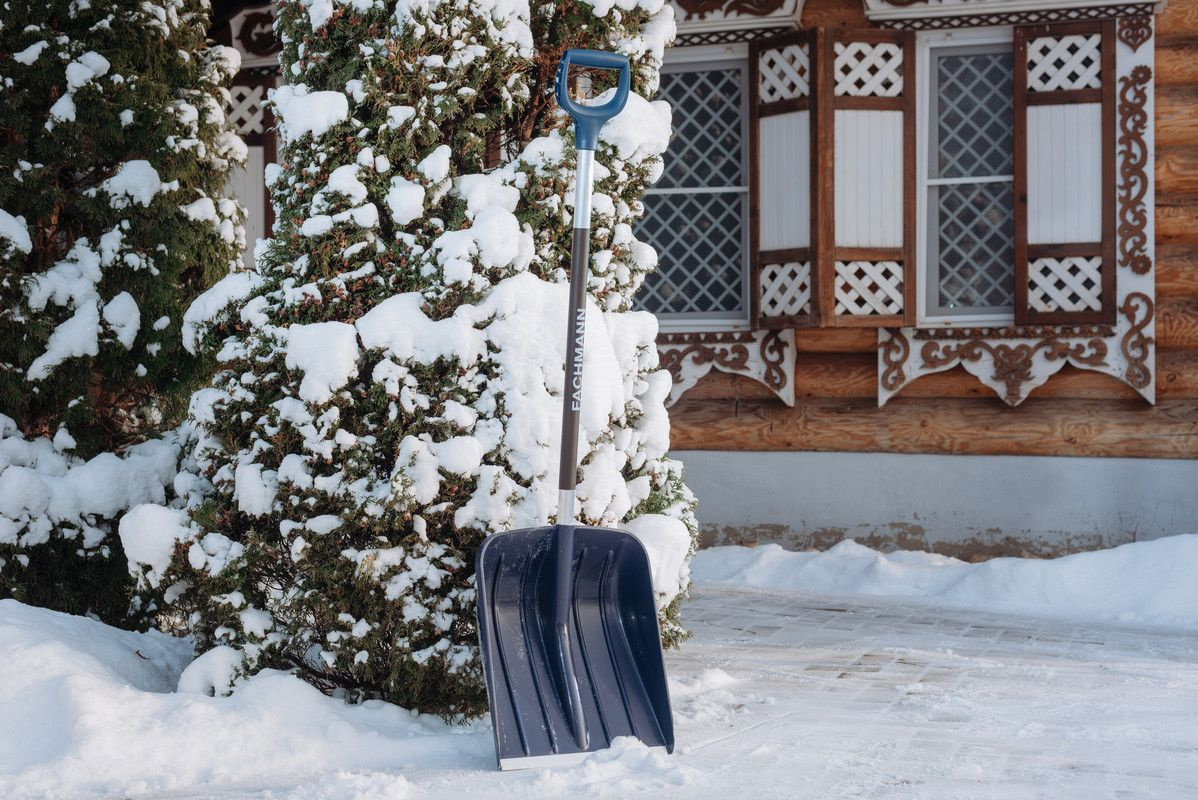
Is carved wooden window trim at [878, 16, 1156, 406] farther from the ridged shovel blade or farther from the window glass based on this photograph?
the ridged shovel blade

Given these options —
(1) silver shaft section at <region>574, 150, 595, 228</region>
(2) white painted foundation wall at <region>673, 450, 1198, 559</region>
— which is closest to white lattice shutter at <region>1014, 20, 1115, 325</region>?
(2) white painted foundation wall at <region>673, 450, 1198, 559</region>

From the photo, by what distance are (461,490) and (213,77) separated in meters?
2.15

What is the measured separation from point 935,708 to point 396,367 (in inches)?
72.2

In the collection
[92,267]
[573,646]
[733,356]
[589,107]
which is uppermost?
[589,107]

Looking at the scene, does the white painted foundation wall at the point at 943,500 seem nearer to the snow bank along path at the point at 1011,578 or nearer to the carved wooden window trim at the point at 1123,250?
the snow bank along path at the point at 1011,578

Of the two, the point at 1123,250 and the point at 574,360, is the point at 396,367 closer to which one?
the point at 574,360

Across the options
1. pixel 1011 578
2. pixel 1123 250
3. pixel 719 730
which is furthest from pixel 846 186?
pixel 719 730

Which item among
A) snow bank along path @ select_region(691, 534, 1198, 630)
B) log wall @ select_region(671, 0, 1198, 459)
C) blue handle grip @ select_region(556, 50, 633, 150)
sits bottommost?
snow bank along path @ select_region(691, 534, 1198, 630)

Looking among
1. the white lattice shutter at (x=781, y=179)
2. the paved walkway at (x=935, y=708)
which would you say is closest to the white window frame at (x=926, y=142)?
the white lattice shutter at (x=781, y=179)

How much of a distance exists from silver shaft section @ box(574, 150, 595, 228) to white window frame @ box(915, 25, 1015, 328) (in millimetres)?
3888

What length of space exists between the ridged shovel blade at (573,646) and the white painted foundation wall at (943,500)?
3798 millimetres

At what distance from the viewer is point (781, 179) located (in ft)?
21.6

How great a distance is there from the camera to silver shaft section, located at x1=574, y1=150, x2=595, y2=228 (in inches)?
115

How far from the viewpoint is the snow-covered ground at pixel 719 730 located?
2631mm
